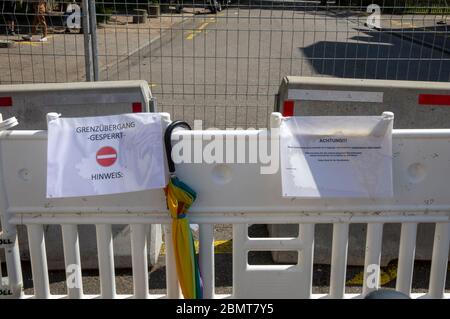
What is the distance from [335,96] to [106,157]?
1995mm

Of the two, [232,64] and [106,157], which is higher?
[106,157]

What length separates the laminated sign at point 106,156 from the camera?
2.86 meters

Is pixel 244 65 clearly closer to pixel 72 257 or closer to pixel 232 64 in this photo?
pixel 232 64

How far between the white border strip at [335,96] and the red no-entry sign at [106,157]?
1670 millimetres

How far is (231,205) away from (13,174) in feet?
4.32

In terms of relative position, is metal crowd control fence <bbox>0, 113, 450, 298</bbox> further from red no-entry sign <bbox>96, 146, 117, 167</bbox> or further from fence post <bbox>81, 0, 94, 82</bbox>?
fence post <bbox>81, 0, 94, 82</bbox>

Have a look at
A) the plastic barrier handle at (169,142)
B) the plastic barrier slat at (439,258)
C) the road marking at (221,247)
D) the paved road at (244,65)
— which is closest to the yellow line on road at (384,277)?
the plastic barrier slat at (439,258)

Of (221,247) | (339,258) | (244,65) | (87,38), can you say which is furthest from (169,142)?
(244,65)

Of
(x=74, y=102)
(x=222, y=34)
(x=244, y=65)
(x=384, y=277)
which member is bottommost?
(x=384, y=277)

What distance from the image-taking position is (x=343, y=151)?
294 centimetres

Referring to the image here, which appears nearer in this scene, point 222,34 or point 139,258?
point 139,258

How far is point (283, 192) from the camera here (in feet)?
9.49

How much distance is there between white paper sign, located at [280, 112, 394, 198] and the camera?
9.59 feet
